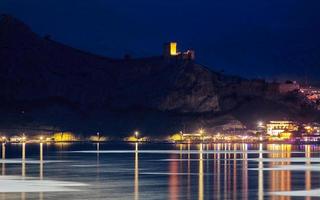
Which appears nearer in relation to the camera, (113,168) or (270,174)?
(270,174)

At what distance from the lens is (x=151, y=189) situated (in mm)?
58469

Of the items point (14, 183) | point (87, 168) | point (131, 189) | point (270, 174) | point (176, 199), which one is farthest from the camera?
point (87, 168)

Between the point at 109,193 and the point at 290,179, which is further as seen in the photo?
the point at 290,179

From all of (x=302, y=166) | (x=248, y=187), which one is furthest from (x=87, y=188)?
(x=302, y=166)

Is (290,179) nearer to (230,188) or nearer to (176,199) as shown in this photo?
(230,188)

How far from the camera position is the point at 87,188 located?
193 ft

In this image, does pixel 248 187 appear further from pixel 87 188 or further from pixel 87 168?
pixel 87 168

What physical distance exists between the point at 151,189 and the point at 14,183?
Result: 10933 millimetres

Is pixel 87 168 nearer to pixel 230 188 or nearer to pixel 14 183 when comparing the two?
pixel 14 183

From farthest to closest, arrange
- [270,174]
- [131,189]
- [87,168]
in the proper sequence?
[87,168] < [270,174] < [131,189]

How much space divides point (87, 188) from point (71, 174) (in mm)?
14384

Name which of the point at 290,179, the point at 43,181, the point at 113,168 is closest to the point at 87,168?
the point at 113,168

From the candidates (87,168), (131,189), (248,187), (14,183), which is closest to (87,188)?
(131,189)

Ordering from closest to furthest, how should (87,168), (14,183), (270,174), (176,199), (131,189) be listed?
1. (176,199)
2. (131,189)
3. (14,183)
4. (270,174)
5. (87,168)
